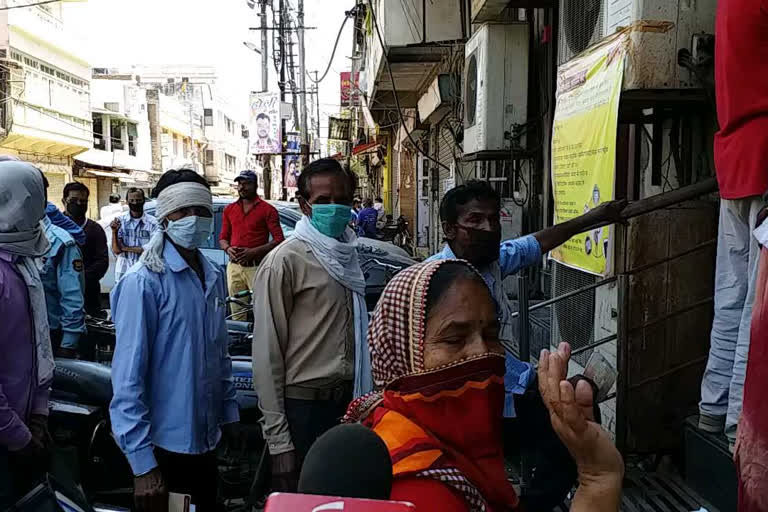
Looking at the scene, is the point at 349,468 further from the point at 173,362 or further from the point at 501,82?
the point at 501,82

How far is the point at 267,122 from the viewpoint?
2081 cm

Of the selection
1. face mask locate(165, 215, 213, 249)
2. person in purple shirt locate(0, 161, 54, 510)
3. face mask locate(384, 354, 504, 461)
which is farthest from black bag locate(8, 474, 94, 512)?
face mask locate(384, 354, 504, 461)

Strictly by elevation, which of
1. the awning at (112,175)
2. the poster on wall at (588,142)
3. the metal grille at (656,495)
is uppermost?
the awning at (112,175)

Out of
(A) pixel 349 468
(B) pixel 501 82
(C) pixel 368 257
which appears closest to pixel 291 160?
(C) pixel 368 257

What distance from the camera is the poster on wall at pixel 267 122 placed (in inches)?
817

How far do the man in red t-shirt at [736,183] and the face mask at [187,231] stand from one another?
220 cm

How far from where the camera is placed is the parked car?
7.89 meters

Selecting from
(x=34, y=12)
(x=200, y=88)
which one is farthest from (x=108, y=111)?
(x=200, y=88)

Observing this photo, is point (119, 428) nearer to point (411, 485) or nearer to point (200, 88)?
point (411, 485)

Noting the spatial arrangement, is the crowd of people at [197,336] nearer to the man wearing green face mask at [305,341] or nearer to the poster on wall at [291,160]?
the man wearing green face mask at [305,341]

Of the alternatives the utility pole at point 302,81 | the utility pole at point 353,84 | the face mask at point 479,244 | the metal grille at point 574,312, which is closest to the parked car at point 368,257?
the metal grille at point 574,312

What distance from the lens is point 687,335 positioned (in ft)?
13.3

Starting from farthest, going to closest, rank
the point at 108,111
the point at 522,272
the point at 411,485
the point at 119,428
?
the point at 108,111
the point at 522,272
the point at 119,428
the point at 411,485

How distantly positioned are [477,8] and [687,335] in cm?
396
